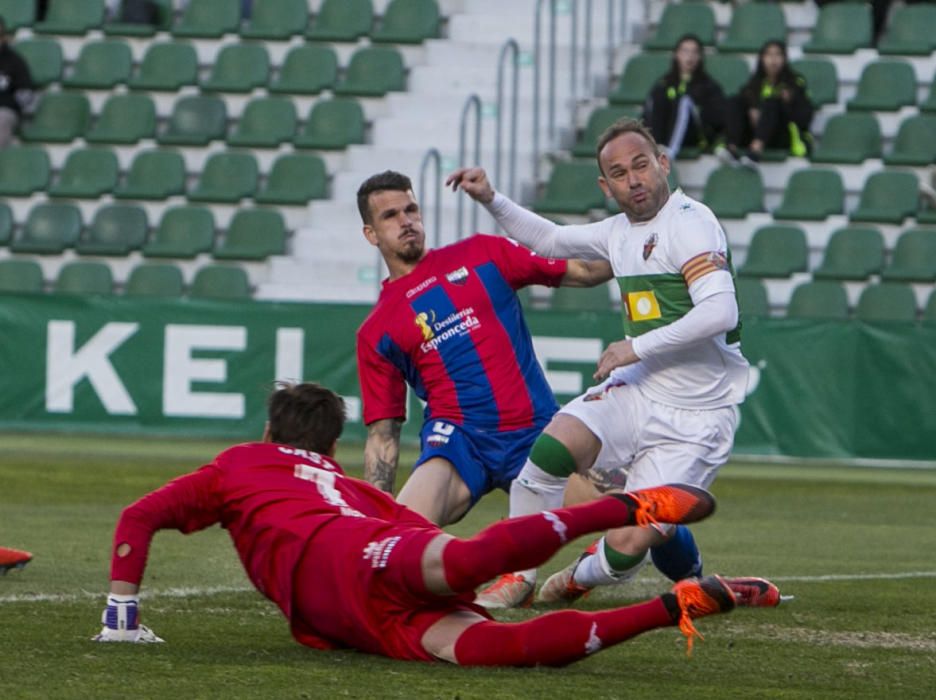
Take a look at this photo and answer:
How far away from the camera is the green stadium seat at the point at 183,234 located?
20.1 metres

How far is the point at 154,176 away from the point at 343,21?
116 inches

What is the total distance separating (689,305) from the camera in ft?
24.1

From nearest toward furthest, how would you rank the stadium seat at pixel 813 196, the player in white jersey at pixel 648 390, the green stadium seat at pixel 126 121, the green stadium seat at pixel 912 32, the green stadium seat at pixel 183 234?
the player in white jersey at pixel 648 390, the stadium seat at pixel 813 196, the green stadium seat at pixel 183 234, the green stadium seat at pixel 912 32, the green stadium seat at pixel 126 121

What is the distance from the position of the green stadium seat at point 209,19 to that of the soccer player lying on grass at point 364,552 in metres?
17.1

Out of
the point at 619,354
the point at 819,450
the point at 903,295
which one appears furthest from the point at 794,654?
the point at 903,295

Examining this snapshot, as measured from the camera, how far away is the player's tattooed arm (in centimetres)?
766

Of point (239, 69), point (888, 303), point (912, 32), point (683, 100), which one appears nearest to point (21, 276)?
point (239, 69)

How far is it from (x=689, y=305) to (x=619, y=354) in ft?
1.67

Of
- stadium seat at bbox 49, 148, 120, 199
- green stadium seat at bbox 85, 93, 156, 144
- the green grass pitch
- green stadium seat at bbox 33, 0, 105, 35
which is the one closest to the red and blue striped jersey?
the green grass pitch

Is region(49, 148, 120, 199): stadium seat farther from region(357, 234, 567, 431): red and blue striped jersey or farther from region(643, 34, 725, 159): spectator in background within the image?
region(357, 234, 567, 431): red and blue striped jersey

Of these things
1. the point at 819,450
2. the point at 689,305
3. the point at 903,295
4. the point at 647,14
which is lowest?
the point at 819,450

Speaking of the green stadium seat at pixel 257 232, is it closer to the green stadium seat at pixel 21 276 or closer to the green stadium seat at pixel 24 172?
the green stadium seat at pixel 21 276

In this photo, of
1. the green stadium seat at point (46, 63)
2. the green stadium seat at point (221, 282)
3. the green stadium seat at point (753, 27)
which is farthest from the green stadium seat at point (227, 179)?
the green stadium seat at point (753, 27)

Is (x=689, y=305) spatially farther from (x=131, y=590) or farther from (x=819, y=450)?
(x=819, y=450)
